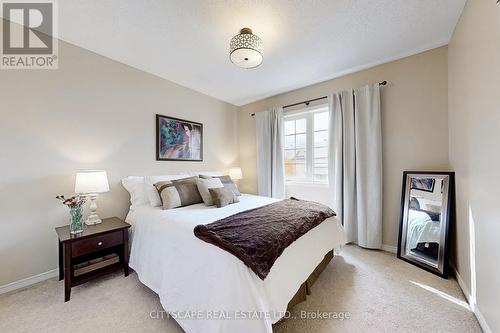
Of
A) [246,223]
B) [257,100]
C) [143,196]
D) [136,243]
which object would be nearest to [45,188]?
[143,196]

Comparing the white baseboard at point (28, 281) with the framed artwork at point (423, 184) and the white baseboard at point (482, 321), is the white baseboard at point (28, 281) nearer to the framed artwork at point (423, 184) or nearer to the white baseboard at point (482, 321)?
the white baseboard at point (482, 321)

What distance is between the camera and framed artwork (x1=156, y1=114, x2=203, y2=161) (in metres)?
2.94

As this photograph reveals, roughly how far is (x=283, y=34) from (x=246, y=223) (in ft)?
6.28

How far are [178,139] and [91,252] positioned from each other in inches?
72.7

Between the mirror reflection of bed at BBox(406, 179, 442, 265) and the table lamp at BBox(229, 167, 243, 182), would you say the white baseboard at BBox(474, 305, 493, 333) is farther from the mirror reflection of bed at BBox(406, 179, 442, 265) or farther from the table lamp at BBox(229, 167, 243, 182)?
the table lamp at BBox(229, 167, 243, 182)

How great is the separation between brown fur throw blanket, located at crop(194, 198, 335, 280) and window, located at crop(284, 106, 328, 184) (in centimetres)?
133

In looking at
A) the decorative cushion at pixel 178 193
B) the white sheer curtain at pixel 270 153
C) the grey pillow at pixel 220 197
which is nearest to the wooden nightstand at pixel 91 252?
the decorative cushion at pixel 178 193

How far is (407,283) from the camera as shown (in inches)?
74.8

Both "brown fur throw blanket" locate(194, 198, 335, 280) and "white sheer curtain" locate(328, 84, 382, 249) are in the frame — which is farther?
"white sheer curtain" locate(328, 84, 382, 249)

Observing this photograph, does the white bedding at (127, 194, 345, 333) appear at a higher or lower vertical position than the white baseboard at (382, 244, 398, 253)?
higher

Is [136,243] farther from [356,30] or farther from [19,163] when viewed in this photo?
[356,30]

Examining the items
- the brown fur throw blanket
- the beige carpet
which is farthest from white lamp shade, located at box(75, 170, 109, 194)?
the brown fur throw blanket

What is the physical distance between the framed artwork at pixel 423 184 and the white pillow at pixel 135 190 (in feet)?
10.7

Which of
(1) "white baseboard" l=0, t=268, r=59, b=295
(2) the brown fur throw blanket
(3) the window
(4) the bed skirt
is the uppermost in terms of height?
(3) the window
